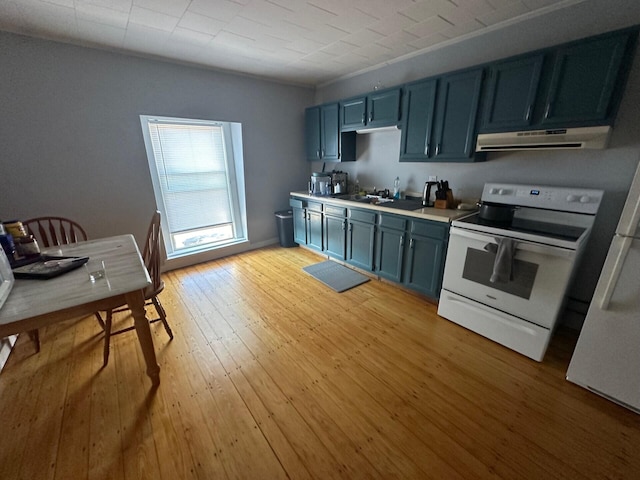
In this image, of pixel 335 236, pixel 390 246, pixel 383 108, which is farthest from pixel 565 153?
pixel 335 236

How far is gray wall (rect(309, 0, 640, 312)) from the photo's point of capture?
5.97 ft

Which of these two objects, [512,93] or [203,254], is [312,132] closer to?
[203,254]

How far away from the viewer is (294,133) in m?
4.25

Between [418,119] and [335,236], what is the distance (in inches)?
66.6

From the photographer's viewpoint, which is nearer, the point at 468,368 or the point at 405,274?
the point at 468,368

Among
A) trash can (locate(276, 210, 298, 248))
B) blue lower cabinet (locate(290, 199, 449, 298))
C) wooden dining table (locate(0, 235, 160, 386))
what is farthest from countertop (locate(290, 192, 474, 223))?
wooden dining table (locate(0, 235, 160, 386))

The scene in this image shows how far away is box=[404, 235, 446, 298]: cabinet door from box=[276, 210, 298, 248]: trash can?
2193 mm

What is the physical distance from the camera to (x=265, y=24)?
2.21 meters

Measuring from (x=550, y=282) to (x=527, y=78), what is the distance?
1568mm

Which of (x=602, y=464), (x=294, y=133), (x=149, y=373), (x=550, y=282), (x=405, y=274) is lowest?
(x=602, y=464)

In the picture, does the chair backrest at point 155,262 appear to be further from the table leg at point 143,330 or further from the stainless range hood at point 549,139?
the stainless range hood at point 549,139

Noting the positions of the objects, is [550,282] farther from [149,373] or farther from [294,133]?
[294,133]

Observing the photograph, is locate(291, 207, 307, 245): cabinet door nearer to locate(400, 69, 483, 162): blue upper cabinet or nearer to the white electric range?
locate(400, 69, 483, 162): blue upper cabinet

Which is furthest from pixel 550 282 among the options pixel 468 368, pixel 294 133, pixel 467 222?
pixel 294 133
